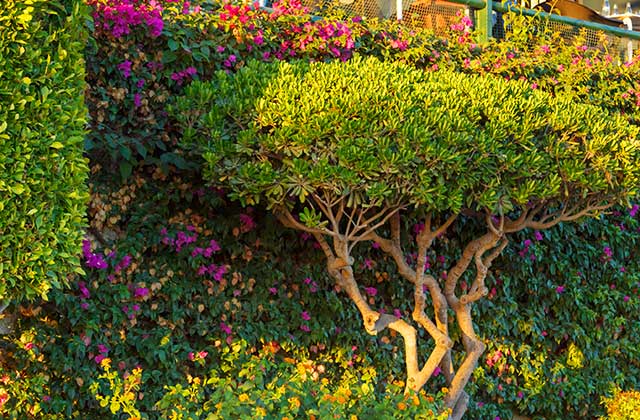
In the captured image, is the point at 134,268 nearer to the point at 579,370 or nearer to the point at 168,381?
the point at 168,381

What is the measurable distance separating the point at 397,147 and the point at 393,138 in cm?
5

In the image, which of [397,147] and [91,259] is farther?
[91,259]

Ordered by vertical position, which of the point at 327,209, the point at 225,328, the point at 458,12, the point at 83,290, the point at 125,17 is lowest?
the point at 225,328

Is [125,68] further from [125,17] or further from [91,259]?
[91,259]

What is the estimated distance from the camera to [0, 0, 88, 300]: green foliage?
3.46m

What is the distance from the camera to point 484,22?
282 inches

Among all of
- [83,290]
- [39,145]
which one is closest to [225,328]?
[83,290]

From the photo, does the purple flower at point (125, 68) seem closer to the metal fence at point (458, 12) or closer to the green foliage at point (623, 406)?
the metal fence at point (458, 12)

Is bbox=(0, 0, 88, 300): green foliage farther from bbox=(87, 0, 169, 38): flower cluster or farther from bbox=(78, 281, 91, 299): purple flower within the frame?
bbox=(87, 0, 169, 38): flower cluster

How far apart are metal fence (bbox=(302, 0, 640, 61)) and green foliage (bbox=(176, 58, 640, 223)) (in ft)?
5.47

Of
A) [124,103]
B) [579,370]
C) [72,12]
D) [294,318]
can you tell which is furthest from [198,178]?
→ [579,370]

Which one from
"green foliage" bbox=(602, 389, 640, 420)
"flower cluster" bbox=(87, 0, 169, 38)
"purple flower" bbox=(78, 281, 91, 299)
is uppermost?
"flower cluster" bbox=(87, 0, 169, 38)

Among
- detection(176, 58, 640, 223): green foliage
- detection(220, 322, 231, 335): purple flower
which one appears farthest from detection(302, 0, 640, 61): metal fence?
detection(220, 322, 231, 335): purple flower

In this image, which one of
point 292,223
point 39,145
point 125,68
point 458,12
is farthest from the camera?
point 458,12
